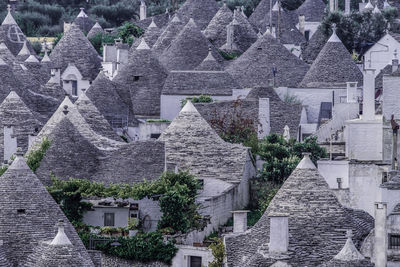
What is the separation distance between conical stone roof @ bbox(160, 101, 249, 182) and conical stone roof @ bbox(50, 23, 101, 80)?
2588 cm

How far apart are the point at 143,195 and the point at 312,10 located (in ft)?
177

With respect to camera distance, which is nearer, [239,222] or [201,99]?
[239,222]

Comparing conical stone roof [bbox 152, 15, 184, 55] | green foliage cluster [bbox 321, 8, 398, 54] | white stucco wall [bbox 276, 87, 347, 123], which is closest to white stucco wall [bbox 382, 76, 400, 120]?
white stucco wall [bbox 276, 87, 347, 123]

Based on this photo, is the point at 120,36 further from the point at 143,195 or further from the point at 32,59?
the point at 143,195

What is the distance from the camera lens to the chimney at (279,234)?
44875 millimetres

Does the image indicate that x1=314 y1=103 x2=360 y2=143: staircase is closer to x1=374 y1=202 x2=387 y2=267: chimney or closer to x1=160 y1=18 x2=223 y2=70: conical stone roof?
x1=160 y1=18 x2=223 y2=70: conical stone roof

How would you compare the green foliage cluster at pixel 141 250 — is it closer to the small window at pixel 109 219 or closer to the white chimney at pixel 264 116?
the small window at pixel 109 219

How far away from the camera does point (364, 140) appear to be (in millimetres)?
58250

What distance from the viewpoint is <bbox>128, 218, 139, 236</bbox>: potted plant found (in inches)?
2189

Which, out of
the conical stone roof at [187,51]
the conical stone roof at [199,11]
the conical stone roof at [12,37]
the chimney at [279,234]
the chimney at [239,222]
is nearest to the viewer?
the chimney at [279,234]

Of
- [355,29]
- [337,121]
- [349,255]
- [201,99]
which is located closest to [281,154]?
[337,121]

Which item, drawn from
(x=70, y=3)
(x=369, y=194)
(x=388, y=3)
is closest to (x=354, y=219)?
(x=369, y=194)

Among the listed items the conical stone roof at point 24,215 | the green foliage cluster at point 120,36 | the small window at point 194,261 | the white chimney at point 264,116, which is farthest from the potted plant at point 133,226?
the green foliage cluster at point 120,36

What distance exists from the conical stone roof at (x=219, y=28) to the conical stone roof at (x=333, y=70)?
981 cm
